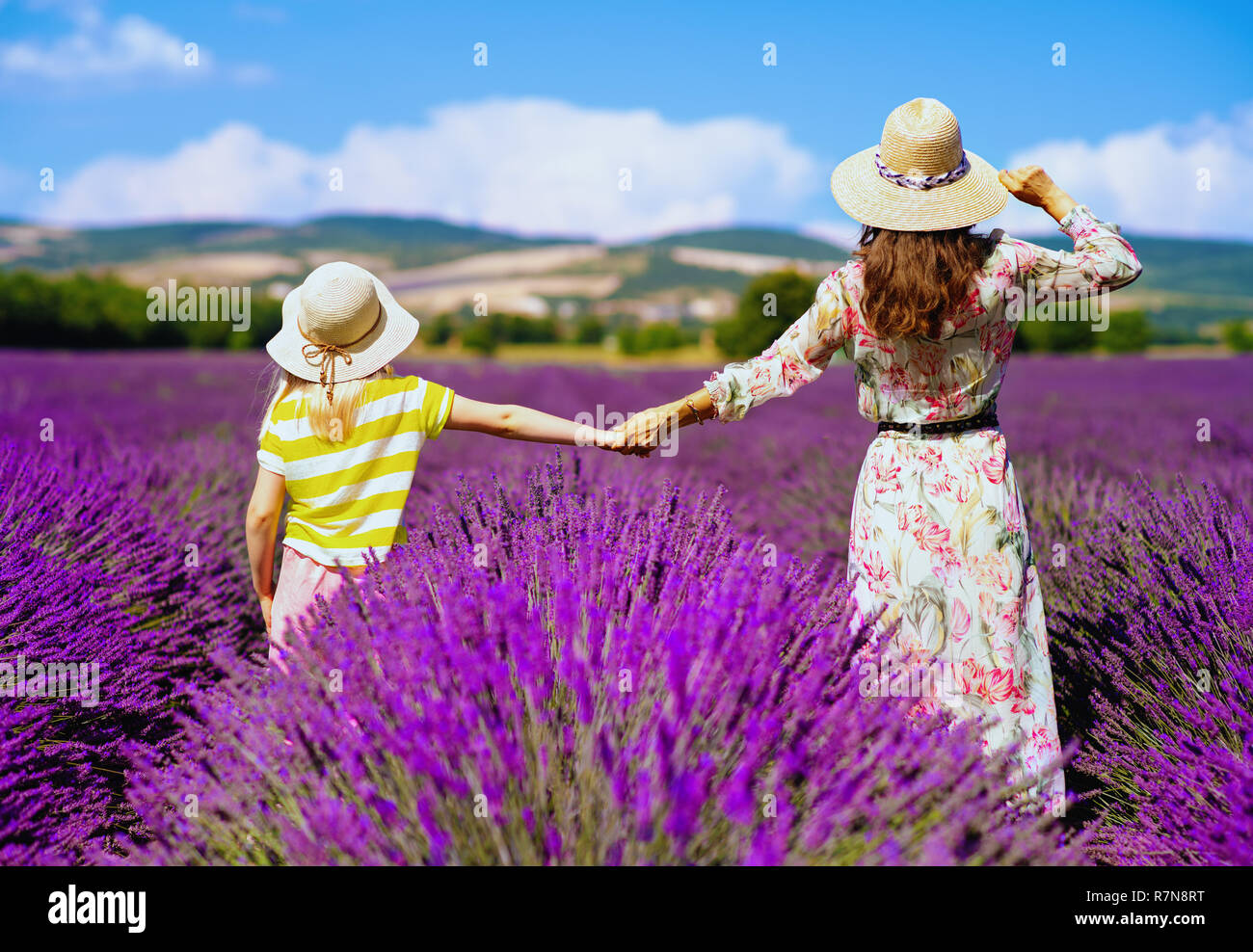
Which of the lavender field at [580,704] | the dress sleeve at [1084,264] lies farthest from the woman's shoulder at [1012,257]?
the lavender field at [580,704]

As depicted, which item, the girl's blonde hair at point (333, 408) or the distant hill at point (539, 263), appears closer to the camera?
the girl's blonde hair at point (333, 408)

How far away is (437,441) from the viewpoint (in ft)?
21.2

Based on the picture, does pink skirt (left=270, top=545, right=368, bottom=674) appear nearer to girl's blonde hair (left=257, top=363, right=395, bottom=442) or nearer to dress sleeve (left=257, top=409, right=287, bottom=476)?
dress sleeve (left=257, top=409, right=287, bottom=476)

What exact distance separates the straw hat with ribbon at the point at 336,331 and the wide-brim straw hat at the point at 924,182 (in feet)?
3.70

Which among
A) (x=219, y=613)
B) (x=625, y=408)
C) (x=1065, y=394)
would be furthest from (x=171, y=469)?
(x=1065, y=394)

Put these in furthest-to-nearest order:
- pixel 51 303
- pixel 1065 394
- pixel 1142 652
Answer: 1. pixel 51 303
2. pixel 1065 394
3. pixel 1142 652

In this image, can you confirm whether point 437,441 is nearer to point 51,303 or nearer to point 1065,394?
point 1065,394

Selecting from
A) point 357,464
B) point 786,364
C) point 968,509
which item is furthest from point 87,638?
point 968,509

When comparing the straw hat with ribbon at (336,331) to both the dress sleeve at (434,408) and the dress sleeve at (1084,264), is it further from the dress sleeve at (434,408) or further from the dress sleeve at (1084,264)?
the dress sleeve at (1084,264)

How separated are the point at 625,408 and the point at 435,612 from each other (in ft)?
29.0

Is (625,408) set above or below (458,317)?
below

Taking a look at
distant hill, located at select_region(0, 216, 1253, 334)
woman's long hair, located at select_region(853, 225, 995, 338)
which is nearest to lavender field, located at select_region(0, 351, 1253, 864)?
woman's long hair, located at select_region(853, 225, 995, 338)

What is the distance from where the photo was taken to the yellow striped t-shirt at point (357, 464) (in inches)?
81.5

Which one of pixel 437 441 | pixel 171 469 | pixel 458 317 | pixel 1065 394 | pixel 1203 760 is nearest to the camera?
pixel 1203 760
